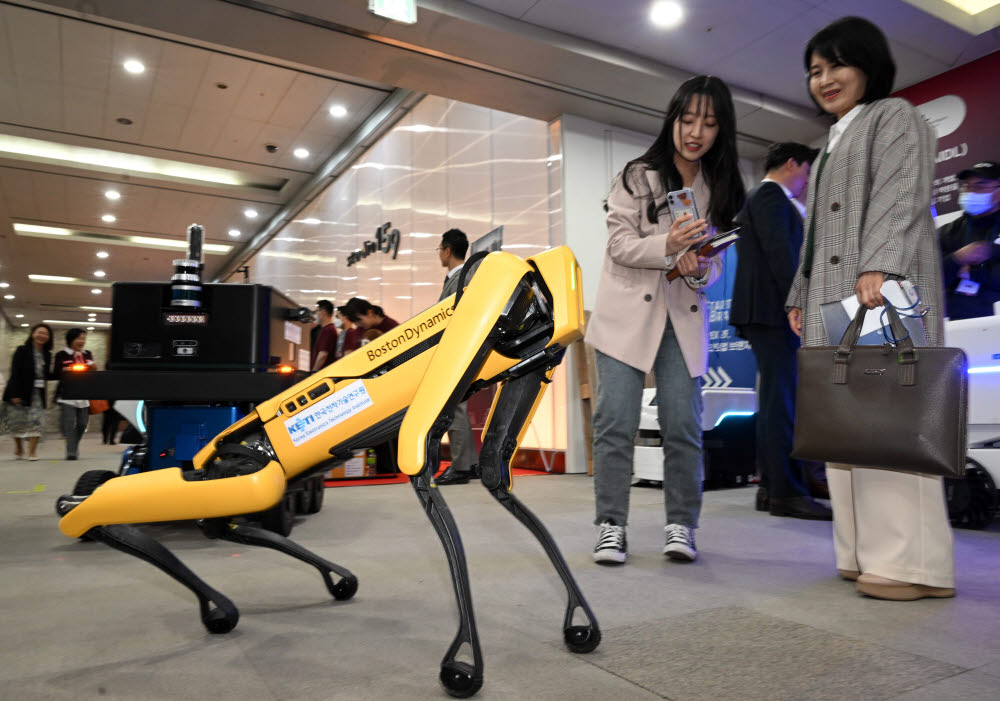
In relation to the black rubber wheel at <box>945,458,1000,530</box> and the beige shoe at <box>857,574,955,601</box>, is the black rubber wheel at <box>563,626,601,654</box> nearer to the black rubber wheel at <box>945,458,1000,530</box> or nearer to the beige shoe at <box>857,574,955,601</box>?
the beige shoe at <box>857,574,955,601</box>

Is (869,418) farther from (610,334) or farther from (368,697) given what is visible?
Result: (368,697)

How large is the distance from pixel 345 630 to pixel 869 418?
4.06 ft

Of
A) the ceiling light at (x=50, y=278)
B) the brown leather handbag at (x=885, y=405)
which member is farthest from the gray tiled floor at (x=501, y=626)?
the ceiling light at (x=50, y=278)

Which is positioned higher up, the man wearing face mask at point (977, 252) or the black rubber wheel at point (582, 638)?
the man wearing face mask at point (977, 252)

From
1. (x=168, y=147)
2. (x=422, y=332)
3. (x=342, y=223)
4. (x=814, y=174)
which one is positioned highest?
(x=168, y=147)

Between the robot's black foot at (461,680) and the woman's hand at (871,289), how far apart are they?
122 centimetres

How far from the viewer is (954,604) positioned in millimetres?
1623

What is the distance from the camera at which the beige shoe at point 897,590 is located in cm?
167

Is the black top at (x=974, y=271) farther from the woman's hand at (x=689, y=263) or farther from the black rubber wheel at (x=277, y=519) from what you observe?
the black rubber wheel at (x=277, y=519)

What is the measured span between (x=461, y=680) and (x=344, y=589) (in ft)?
2.37

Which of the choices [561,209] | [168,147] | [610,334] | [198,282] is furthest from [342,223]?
[610,334]

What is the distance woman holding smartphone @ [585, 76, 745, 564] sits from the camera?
207 centimetres

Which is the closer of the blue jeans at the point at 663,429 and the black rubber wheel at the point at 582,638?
the black rubber wheel at the point at 582,638

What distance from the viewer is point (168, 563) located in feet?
4.33
